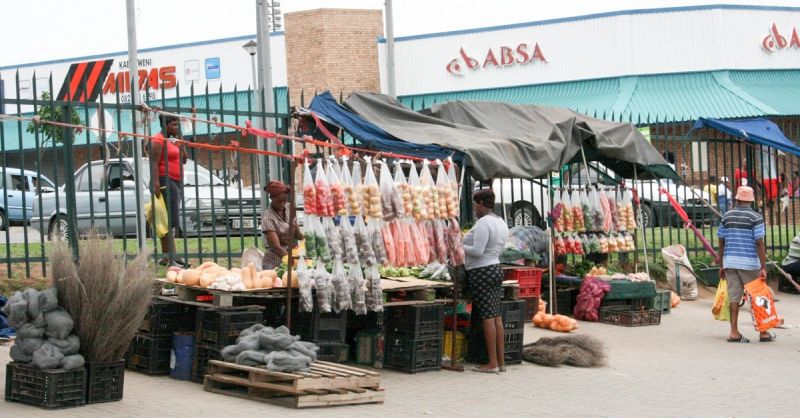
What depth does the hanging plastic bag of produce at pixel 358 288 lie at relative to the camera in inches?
417

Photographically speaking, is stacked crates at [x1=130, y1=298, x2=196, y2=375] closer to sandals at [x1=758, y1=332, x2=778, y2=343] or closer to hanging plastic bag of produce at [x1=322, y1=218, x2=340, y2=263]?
hanging plastic bag of produce at [x1=322, y1=218, x2=340, y2=263]

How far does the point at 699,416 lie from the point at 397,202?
329 centimetres

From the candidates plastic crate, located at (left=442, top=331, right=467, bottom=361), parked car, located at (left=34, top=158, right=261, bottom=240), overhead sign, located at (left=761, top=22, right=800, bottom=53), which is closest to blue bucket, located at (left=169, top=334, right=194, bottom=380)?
plastic crate, located at (left=442, top=331, right=467, bottom=361)

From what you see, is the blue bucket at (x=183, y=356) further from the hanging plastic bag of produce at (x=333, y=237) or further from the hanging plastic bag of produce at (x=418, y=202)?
the hanging plastic bag of produce at (x=418, y=202)

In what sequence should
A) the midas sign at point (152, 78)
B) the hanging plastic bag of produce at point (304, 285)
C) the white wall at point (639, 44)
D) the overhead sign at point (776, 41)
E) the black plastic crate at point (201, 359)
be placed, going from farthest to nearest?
1. the midas sign at point (152, 78)
2. the overhead sign at point (776, 41)
3. the white wall at point (639, 44)
4. the hanging plastic bag of produce at point (304, 285)
5. the black plastic crate at point (201, 359)

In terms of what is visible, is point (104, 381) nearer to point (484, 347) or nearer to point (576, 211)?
point (484, 347)

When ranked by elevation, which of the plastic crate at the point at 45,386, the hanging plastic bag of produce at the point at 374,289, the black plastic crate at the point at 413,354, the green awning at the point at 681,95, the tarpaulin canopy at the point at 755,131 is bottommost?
the black plastic crate at the point at 413,354

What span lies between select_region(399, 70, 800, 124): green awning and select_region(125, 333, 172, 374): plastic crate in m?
22.7

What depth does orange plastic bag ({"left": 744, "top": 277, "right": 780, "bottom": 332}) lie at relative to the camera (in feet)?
45.4

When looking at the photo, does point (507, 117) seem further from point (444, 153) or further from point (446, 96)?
point (446, 96)

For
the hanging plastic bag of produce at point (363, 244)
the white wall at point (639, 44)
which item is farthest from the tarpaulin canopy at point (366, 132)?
the white wall at point (639, 44)

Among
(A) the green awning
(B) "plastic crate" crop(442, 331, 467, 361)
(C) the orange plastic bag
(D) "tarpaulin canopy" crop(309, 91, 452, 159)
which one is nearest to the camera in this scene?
(B) "plastic crate" crop(442, 331, 467, 361)

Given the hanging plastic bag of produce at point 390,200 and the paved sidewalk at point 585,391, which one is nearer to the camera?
the paved sidewalk at point 585,391

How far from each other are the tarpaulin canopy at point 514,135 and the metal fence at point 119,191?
1.37 metres
